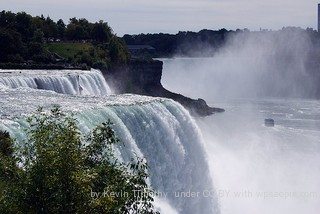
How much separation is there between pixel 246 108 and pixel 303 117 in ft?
34.8

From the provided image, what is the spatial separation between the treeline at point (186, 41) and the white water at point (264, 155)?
298 feet

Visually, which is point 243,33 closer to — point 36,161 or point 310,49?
point 310,49

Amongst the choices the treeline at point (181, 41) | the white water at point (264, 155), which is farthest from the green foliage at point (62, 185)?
the treeline at point (181, 41)

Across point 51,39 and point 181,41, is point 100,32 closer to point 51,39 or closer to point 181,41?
point 51,39

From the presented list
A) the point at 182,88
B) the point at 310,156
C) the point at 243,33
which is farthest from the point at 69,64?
the point at 243,33

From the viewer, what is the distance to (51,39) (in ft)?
223

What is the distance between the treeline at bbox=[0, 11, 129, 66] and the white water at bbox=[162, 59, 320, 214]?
1058cm

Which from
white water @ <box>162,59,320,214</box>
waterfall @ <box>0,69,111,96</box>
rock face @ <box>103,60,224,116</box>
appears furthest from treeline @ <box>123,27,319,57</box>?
waterfall @ <box>0,69,111,96</box>

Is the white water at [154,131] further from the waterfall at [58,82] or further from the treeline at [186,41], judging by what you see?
the treeline at [186,41]

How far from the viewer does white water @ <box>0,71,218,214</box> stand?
74.4 ft

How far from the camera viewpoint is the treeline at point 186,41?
6885 inches

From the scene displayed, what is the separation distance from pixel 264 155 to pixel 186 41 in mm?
144078

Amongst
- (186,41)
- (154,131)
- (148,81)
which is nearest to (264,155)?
(148,81)

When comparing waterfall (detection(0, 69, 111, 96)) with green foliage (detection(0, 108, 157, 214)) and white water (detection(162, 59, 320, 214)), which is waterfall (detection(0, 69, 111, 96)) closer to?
white water (detection(162, 59, 320, 214))
